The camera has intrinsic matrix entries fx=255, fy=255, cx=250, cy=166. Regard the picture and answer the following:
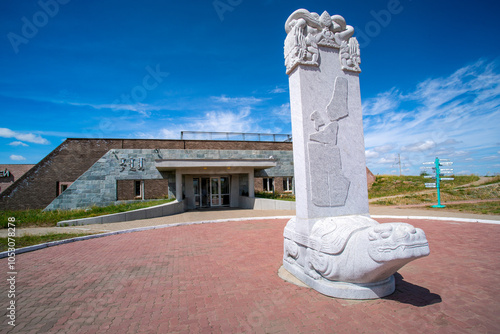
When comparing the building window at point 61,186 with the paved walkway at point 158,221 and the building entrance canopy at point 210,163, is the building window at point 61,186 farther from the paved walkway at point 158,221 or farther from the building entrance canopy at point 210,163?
the paved walkway at point 158,221

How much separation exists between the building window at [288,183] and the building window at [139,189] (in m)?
13.0

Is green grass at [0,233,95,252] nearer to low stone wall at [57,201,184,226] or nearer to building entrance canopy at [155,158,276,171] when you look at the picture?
low stone wall at [57,201,184,226]

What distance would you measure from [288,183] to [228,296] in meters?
21.4

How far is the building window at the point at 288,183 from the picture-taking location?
81.3 feet

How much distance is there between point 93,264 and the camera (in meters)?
5.71

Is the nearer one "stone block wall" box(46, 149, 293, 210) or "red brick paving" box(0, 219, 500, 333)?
"red brick paving" box(0, 219, 500, 333)

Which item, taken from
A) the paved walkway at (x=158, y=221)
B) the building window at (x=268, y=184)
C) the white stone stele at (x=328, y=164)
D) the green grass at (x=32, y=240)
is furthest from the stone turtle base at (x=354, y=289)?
the building window at (x=268, y=184)

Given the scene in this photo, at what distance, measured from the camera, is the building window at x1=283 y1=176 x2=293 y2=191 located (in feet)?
81.3

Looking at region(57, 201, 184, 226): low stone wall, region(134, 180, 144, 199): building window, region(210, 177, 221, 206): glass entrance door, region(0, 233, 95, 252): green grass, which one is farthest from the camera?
region(134, 180, 144, 199): building window

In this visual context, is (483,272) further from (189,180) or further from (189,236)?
(189,180)

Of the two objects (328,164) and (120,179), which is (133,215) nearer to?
(120,179)

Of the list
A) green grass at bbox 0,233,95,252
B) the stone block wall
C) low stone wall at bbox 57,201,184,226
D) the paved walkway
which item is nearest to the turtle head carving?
green grass at bbox 0,233,95,252

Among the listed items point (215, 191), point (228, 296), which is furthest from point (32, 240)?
point (215, 191)

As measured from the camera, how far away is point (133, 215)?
43.0ft
